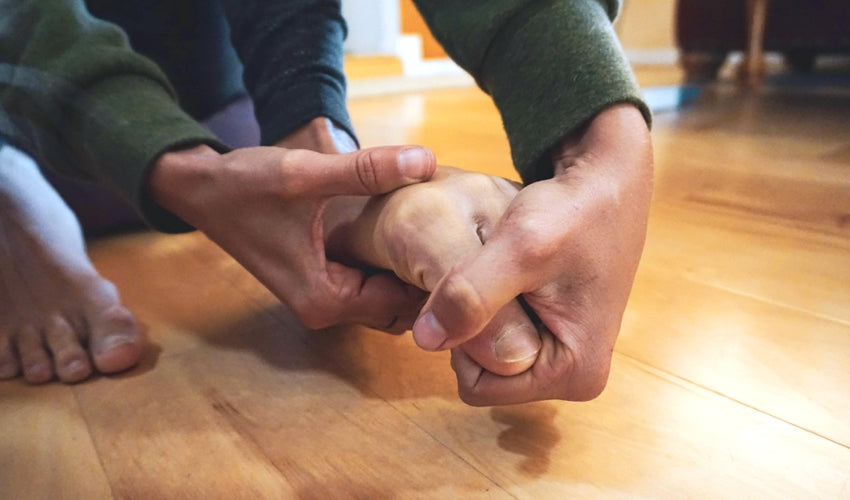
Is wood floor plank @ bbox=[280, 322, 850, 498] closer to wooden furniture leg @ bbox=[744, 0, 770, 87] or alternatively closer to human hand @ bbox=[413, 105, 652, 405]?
human hand @ bbox=[413, 105, 652, 405]

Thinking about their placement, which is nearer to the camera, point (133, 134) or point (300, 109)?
point (133, 134)

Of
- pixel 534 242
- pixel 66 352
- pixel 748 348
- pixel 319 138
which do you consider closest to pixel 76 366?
pixel 66 352

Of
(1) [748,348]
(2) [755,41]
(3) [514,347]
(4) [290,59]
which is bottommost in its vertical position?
(2) [755,41]

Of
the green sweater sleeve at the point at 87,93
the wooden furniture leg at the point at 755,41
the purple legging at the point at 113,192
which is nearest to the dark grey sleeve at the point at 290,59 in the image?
the green sweater sleeve at the point at 87,93

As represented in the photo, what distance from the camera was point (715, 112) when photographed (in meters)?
1.92

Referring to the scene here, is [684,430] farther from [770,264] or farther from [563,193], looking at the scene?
[770,264]

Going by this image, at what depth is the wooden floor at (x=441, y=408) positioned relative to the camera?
0.40 meters

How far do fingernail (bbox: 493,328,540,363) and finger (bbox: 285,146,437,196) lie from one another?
0.13m

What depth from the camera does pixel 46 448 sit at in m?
0.45

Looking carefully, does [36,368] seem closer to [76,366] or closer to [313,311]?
[76,366]

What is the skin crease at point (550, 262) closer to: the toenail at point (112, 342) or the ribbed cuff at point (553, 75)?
the ribbed cuff at point (553, 75)

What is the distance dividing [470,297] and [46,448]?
32 centimetres

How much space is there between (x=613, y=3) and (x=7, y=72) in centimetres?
52

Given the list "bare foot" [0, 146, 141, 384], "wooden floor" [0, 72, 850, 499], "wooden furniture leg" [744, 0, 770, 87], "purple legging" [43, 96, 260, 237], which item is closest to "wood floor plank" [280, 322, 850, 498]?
"wooden floor" [0, 72, 850, 499]
